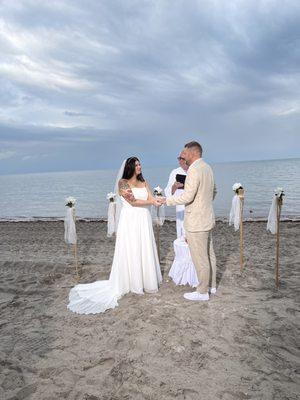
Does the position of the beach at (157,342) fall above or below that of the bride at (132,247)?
below

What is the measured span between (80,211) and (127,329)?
22.0 meters

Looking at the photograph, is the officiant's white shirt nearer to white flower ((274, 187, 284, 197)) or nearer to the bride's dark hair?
the bride's dark hair

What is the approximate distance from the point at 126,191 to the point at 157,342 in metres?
2.53

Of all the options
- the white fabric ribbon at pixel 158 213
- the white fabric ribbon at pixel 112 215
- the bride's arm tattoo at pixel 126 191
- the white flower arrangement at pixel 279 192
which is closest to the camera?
the bride's arm tattoo at pixel 126 191

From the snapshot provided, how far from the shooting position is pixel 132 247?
19.6ft

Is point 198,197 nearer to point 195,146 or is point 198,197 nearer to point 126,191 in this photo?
point 195,146

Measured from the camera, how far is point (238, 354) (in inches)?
163

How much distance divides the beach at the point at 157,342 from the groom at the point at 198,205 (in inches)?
→ 26.7

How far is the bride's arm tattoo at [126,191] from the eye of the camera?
579cm

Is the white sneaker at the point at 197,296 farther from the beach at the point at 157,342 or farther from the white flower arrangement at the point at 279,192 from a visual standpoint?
the white flower arrangement at the point at 279,192

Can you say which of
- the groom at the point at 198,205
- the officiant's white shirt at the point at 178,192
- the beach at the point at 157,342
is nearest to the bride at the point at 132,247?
the beach at the point at 157,342

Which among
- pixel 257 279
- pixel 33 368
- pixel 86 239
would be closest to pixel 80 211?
pixel 86 239

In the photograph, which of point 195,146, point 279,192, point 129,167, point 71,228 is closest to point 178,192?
point 129,167

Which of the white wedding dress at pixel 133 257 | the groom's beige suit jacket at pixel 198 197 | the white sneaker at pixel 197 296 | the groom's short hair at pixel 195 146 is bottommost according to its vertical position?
the white sneaker at pixel 197 296
